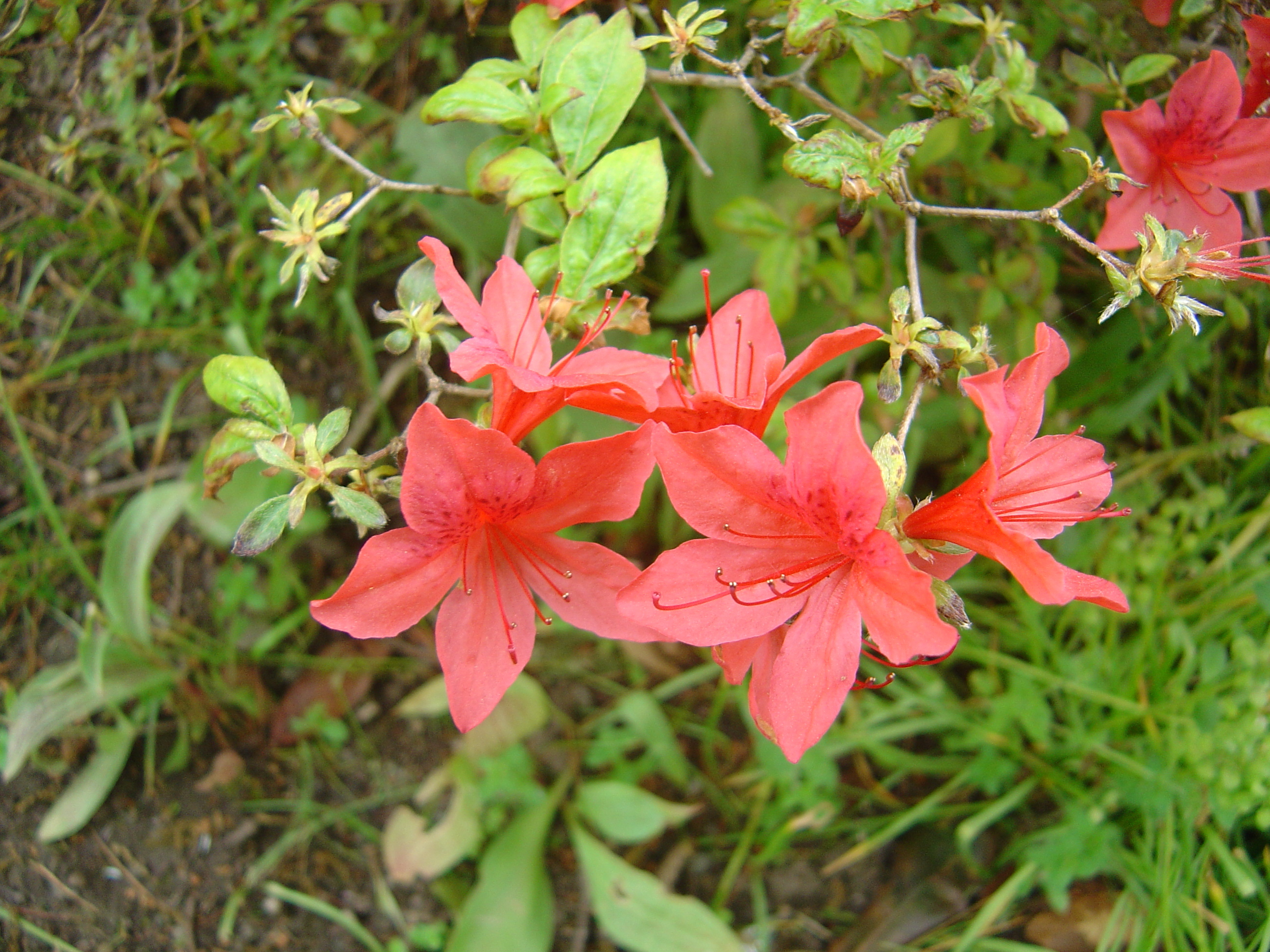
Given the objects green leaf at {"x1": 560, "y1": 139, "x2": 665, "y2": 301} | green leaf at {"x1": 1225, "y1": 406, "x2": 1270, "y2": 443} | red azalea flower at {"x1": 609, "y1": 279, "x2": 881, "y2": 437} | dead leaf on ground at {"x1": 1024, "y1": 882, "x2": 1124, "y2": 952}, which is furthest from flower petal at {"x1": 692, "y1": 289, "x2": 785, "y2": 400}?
dead leaf on ground at {"x1": 1024, "y1": 882, "x2": 1124, "y2": 952}

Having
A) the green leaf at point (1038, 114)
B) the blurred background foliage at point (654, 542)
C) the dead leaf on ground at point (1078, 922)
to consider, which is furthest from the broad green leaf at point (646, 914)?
the green leaf at point (1038, 114)

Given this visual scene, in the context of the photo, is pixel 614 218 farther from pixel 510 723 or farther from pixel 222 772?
pixel 222 772

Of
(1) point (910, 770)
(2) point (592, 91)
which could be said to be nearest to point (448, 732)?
(1) point (910, 770)

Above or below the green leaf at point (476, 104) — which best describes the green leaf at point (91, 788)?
below

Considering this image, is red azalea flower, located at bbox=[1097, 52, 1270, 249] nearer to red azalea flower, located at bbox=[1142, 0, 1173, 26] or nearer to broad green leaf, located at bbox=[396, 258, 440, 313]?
red azalea flower, located at bbox=[1142, 0, 1173, 26]

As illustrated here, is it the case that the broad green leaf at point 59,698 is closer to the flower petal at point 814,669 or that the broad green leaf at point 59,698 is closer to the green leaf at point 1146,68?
the flower petal at point 814,669

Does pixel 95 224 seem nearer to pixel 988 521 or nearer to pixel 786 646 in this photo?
pixel 786 646

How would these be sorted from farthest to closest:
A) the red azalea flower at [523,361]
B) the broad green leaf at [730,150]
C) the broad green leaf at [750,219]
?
the broad green leaf at [730,150]
the broad green leaf at [750,219]
the red azalea flower at [523,361]
